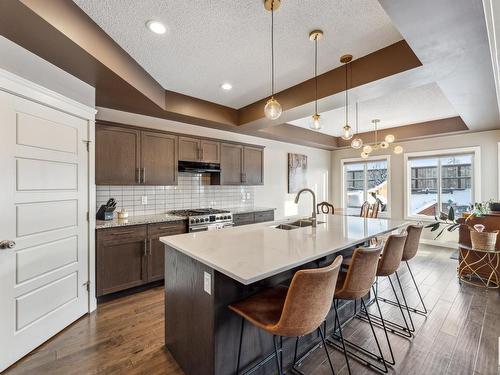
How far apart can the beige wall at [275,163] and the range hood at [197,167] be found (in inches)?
24.5

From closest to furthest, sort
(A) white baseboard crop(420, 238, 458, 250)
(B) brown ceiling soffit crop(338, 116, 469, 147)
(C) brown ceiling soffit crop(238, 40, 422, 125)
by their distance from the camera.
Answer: (C) brown ceiling soffit crop(238, 40, 422, 125) → (B) brown ceiling soffit crop(338, 116, 469, 147) → (A) white baseboard crop(420, 238, 458, 250)

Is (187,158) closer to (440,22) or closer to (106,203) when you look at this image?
(106,203)

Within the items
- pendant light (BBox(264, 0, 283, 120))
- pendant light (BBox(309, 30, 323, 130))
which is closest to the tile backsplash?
pendant light (BBox(309, 30, 323, 130))

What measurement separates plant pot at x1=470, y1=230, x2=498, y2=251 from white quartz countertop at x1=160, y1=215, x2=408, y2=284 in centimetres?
167

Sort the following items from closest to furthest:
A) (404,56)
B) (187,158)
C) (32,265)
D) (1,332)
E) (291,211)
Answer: (1,332) < (32,265) < (404,56) < (187,158) < (291,211)

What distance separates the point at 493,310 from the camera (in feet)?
8.64

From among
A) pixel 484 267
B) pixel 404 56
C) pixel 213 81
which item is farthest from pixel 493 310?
pixel 213 81

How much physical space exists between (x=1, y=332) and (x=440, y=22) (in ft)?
12.5

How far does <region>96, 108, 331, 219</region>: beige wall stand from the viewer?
363cm

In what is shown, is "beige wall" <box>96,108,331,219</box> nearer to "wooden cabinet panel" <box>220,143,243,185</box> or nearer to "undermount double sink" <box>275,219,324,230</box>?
"wooden cabinet panel" <box>220,143,243,185</box>

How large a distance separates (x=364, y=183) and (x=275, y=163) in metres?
2.71

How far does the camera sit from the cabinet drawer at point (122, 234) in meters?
2.74

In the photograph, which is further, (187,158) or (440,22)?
(187,158)

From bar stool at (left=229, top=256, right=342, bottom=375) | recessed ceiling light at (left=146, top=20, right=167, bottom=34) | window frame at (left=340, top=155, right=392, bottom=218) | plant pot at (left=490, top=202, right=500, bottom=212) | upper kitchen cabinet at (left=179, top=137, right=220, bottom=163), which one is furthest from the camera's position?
window frame at (left=340, top=155, right=392, bottom=218)
